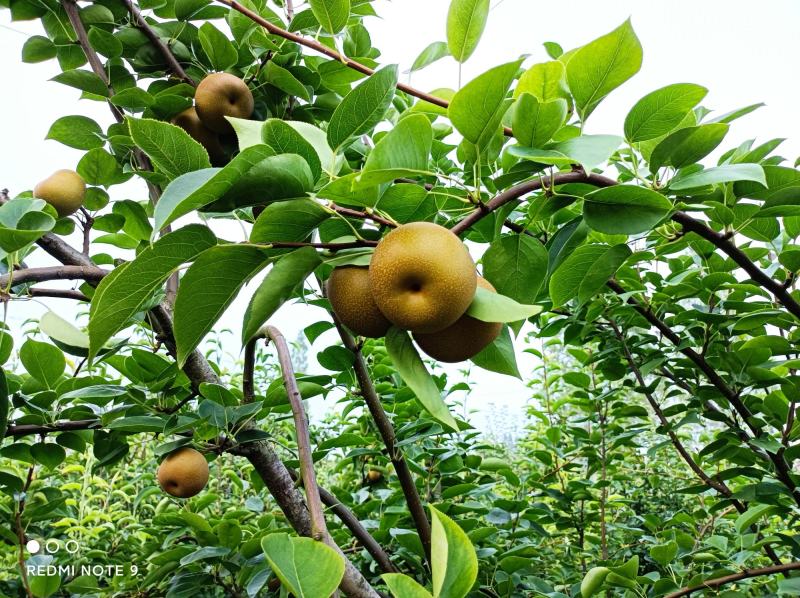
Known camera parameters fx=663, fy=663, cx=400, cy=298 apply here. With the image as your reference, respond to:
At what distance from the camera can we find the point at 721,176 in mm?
540

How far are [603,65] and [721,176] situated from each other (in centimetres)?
13

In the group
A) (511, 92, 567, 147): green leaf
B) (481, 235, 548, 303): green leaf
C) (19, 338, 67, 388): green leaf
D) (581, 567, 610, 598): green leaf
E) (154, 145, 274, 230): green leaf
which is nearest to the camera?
(154, 145, 274, 230): green leaf

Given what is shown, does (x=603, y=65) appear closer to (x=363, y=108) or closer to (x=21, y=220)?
(x=363, y=108)

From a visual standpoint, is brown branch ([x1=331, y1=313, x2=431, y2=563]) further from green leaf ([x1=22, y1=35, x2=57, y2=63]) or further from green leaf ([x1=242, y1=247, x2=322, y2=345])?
green leaf ([x1=22, y1=35, x2=57, y2=63])

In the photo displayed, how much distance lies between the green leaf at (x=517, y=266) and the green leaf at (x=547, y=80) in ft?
0.42

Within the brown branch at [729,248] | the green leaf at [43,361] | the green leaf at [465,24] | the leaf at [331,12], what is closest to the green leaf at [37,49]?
the green leaf at [43,361]

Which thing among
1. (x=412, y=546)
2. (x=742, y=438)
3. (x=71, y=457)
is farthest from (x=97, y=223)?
(x=71, y=457)

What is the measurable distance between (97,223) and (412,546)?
2.69 ft

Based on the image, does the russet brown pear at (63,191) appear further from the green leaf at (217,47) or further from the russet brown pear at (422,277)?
the russet brown pear at (422,277)

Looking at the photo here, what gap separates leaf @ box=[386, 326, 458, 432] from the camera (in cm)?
49

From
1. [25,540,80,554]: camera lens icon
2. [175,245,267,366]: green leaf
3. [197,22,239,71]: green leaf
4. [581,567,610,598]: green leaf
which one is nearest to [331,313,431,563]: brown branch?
[581,567,610,598]: green leaf

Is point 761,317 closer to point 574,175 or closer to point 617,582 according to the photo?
point 617,582

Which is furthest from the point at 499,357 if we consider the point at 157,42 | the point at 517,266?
the point at 157,42

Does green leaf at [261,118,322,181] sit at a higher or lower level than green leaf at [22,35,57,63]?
lower
